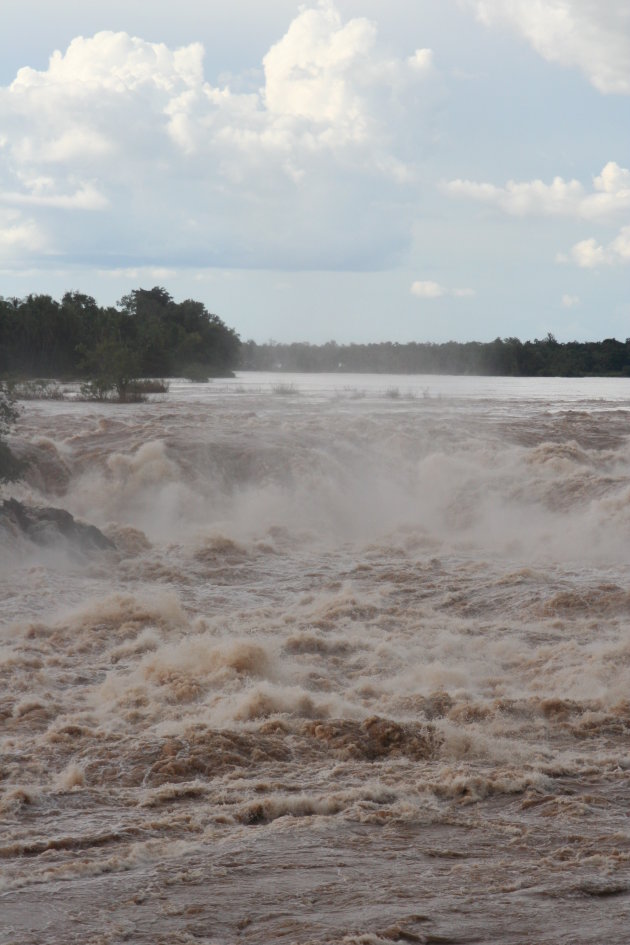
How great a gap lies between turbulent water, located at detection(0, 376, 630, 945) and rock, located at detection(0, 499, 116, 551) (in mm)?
320

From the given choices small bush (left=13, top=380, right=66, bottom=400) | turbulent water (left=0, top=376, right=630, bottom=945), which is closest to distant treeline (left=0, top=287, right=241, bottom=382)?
small bush (left=13, top=380, right=66, bottom=400)

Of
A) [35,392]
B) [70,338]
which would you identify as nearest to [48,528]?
[35,392]

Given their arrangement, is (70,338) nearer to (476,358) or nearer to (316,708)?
(476,358)

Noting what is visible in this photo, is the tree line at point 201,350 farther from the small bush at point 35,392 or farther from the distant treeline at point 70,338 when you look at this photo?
the small bush at point 35,392

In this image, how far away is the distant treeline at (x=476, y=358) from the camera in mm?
86250

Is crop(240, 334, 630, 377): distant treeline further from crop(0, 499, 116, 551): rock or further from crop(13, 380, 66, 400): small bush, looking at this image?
crop(0, 499, 116, 551): rock

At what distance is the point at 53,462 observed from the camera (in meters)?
21.2

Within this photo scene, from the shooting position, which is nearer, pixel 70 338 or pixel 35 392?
pixel 35 392

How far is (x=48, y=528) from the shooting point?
15586 millimetres

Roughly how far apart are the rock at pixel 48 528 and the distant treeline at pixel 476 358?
232 feet

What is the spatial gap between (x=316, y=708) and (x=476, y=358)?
81.2 metres

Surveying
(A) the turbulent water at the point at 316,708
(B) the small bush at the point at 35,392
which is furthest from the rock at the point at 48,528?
(B) the small bush at the point at 35,392

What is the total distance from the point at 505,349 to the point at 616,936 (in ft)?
284

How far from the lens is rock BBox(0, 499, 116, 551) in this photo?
15391 mm
